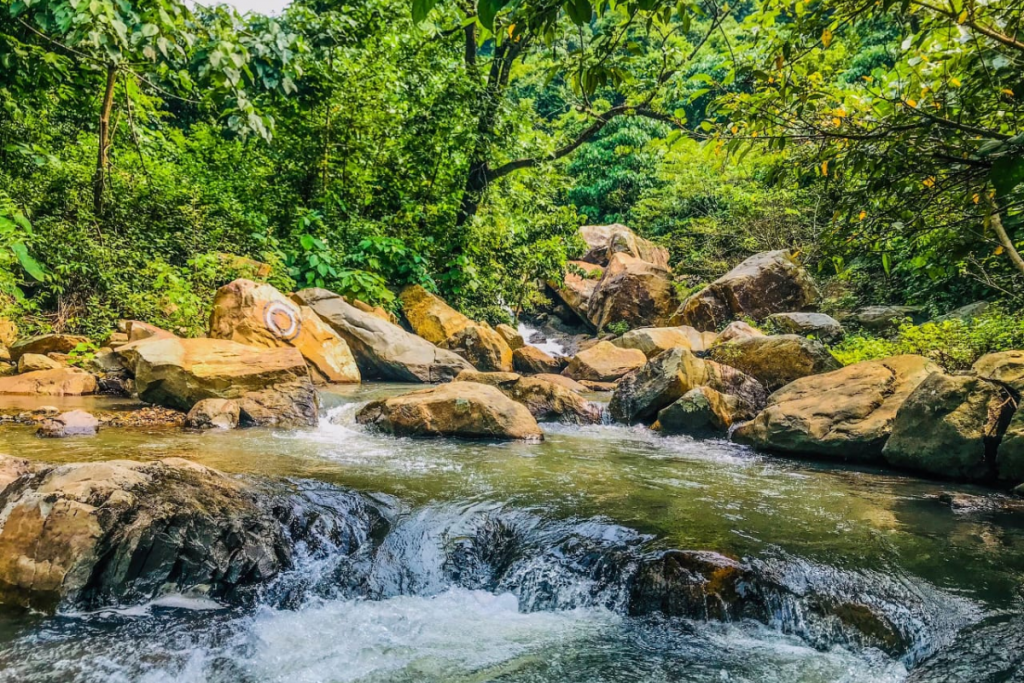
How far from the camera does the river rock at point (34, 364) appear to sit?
25.4ft

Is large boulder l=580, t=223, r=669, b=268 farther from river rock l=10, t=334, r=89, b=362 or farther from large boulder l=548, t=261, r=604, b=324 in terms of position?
river rock l=10, t=334, r=89, b=362

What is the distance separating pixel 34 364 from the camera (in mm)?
7773

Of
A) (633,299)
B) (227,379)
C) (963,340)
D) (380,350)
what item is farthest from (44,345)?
(633,299)

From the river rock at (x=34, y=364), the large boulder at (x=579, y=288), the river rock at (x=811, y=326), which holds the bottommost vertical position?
the river rock at (x=34, y=364)

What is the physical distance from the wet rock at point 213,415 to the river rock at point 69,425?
855 millimetres

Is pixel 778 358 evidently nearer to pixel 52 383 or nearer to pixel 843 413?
pixel 843 413

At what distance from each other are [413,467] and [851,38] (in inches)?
170

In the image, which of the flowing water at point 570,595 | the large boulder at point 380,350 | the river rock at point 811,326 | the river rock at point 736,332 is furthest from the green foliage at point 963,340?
the large boulder at point 380,350

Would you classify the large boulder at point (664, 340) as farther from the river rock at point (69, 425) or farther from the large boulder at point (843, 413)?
the river rock at point (69, 425)

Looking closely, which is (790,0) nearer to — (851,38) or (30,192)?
(851,38)

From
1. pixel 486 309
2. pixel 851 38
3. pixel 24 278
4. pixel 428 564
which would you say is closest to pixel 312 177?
pixel 486 309

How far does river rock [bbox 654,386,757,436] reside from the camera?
25.1 ft

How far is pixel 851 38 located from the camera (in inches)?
111

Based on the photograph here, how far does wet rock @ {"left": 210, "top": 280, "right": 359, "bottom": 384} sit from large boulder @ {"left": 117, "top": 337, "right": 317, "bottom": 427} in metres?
1.07
